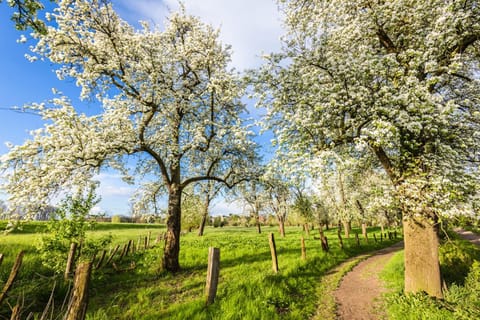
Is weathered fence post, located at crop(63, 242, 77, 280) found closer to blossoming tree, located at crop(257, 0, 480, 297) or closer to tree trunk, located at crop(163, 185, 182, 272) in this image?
tree trunk, located at crop(163, 185, 182, 272)

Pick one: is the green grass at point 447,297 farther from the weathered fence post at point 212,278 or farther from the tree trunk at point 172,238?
the tree trunk at point 172,238

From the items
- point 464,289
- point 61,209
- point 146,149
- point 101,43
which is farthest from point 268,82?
point 464,289

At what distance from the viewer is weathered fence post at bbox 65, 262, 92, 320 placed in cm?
368

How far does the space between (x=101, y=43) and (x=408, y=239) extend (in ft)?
53.1

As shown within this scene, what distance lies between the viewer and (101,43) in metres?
11.4

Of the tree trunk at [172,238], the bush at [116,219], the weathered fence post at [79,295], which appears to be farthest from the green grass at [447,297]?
the bush at [116,219]

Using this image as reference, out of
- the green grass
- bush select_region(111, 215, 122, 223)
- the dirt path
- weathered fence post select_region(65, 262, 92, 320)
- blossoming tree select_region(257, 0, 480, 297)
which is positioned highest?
blossoming tree select_region(257, 0, 480, 297)

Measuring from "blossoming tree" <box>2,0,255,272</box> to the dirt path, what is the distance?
7.20m

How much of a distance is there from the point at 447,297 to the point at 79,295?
1081cm

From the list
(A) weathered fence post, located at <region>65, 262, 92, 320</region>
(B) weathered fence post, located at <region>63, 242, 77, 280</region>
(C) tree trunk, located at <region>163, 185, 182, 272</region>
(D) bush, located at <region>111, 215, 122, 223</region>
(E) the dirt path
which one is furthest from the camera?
(D) bush, located at <region>111, 215, 122, 223</region>

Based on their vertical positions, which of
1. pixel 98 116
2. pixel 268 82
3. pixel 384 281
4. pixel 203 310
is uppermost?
pixel 268 82

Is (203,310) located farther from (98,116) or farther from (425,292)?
(98,116)

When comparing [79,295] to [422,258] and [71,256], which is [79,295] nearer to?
[71,256]

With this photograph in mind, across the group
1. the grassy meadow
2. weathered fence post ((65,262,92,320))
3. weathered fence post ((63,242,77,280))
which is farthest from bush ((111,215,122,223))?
weathered fence post ((65,262,92,320))
